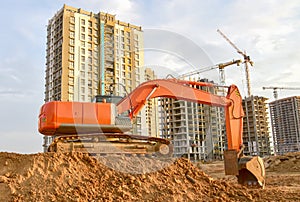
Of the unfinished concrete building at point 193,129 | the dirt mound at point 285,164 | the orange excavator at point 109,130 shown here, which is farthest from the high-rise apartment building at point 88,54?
the orange excavator at point 109,130

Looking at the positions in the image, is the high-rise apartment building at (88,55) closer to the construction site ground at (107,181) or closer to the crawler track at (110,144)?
the crawler track at (110,144)

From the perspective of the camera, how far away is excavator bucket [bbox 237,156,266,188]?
9984mm

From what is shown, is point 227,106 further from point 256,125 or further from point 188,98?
point 256,125

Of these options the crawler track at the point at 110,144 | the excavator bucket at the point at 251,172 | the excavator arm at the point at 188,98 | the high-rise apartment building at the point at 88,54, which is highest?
the high-rise apartment building at the point at 88,54

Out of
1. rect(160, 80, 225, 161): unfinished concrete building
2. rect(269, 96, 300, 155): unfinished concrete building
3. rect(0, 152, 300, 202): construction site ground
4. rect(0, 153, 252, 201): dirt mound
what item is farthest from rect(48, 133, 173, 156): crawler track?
rect(269, 96, 300, 155): unfinished concrete building

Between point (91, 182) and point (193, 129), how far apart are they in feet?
203

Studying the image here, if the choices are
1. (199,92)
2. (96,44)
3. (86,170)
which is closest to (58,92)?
(96,44)

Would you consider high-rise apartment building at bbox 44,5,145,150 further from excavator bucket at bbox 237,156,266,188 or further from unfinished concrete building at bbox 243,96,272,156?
excavator bucket at bbox 237,156,266,188

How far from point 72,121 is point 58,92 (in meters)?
48.7

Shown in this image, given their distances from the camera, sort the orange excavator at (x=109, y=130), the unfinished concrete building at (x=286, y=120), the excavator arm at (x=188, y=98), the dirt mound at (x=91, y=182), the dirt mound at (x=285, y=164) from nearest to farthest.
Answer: the dirt mound at (x=91, y=182), the orange excavator at (x=109, y=130), the excavator arm at (x=188, y=98), the dirt mound at (x=285, y=164), the unfinished concrete building at (x=286, y=120)

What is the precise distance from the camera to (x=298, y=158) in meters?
23.9

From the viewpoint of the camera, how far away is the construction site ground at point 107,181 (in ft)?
18.9

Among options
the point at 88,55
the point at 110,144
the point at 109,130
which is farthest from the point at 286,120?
the point at 110,144

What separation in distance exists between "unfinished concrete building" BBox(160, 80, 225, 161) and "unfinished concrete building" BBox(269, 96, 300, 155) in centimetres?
1994
